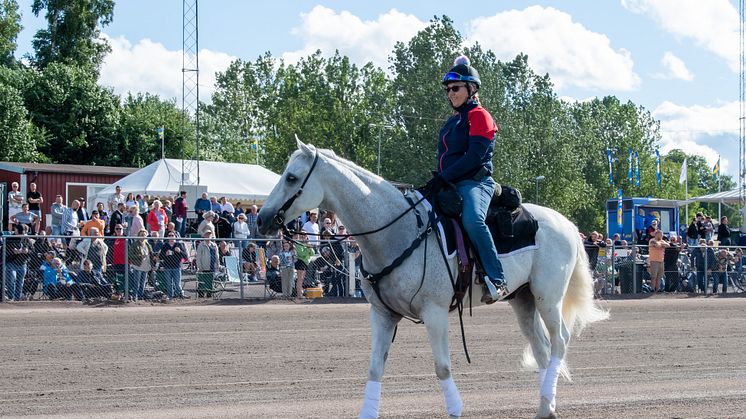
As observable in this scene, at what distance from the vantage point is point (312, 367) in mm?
11656

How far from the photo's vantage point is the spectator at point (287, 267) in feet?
73.3

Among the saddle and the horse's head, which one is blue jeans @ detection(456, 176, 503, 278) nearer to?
the saddle

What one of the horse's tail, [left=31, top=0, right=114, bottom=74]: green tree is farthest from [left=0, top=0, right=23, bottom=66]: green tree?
the horse's tail

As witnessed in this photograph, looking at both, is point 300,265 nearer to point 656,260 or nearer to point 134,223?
point 134,223

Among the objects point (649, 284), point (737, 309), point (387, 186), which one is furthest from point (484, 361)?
point (649, 284)

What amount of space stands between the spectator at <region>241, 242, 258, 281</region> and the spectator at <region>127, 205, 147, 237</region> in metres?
2.43

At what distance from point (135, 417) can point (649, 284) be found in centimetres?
2112

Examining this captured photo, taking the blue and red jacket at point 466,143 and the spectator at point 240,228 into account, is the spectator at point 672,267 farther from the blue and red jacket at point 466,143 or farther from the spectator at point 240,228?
the blue and red jacket at point 466,143

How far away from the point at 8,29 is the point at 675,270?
5818cm

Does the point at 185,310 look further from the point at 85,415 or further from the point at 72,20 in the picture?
the point at 72,20

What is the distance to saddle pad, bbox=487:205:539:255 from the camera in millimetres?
8273

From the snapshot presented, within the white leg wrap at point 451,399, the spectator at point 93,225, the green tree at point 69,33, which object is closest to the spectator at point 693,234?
the spectator at point 93,225

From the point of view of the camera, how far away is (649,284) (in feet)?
88.6

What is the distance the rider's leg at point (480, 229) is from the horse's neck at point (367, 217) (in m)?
0.51
